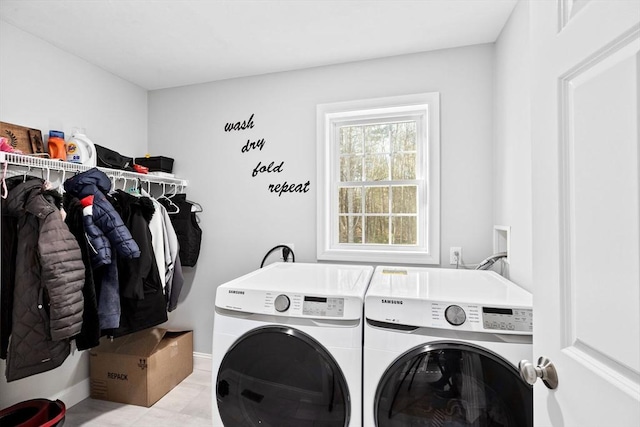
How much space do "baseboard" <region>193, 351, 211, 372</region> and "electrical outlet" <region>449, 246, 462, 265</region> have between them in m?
2.05

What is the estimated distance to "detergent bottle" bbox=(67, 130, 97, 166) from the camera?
6.51 feet

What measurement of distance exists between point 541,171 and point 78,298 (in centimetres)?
196

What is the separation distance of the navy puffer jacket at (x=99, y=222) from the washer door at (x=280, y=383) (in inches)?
36.0

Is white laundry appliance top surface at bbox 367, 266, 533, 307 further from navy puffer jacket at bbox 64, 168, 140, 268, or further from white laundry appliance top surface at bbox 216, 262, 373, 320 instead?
navy puffer jacket at bbox 64, 168, 140, 268

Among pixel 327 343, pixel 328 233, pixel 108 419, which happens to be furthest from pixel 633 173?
pixel 108 419

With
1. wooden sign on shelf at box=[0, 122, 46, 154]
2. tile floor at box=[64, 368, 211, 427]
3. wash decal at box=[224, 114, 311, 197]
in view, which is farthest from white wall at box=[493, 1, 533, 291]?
wooden sign on shelf at box=[0, 122, 46, 154]

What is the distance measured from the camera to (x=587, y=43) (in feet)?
1.94

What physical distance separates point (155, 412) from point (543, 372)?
2265 mm

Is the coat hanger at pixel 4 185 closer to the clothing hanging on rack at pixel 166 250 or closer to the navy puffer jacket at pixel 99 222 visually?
the navy puffer jacket at pixel 99 222

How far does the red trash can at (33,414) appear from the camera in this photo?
63.9 inches

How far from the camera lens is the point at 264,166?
251 cm

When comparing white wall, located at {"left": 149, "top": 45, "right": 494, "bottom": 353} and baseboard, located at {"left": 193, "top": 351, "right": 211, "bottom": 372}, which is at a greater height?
white wall, located at {"left": 149, "top": 45, "right": 494, "bottom": 353}

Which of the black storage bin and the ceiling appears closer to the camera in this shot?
the ceiling

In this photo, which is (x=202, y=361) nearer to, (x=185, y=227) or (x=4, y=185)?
(x=185, y=227)
